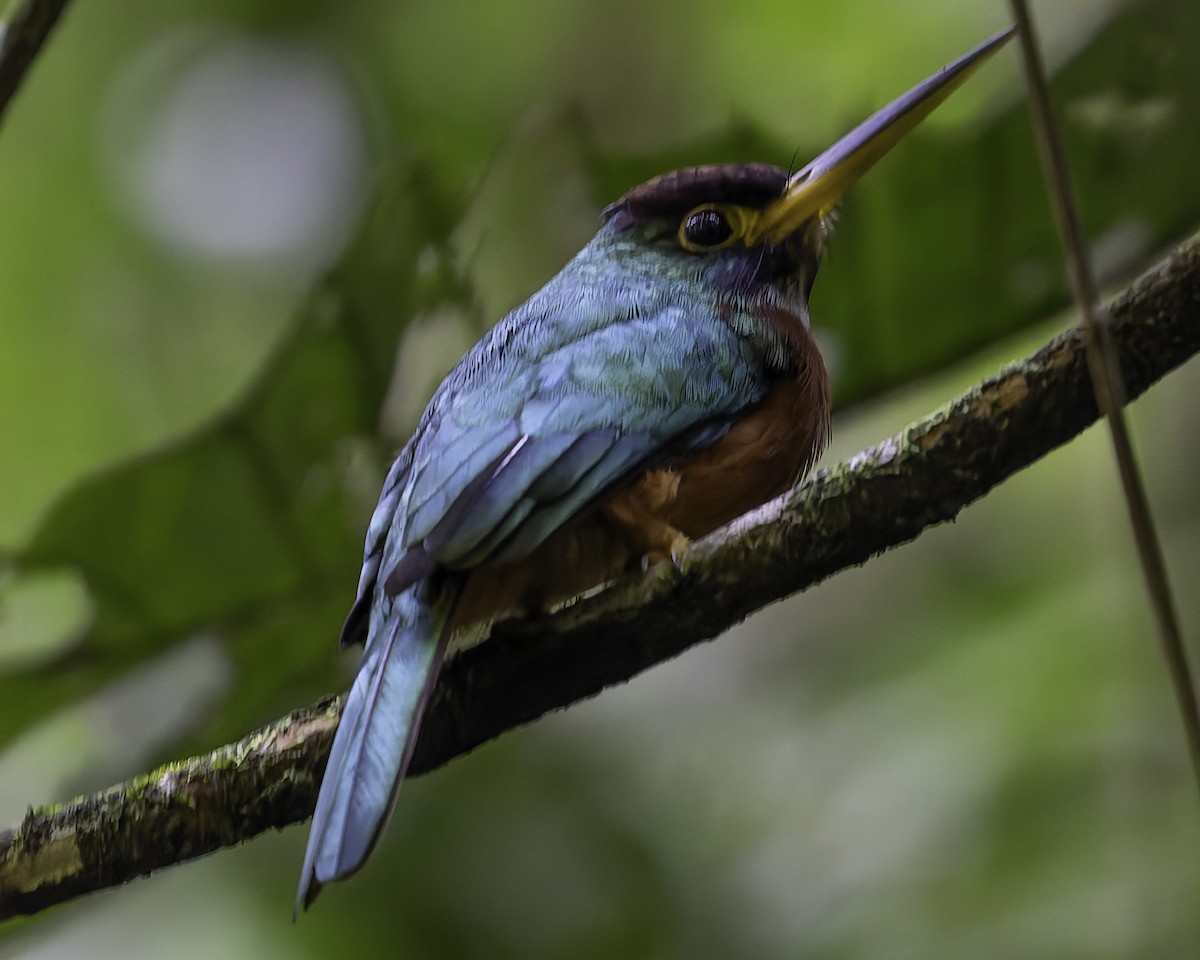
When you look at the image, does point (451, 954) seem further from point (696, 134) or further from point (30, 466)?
point (696, 134)

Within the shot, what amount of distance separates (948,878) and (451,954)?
987 millimetres

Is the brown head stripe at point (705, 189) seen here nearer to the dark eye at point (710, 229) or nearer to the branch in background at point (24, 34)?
the dark eye at point (710, 229)

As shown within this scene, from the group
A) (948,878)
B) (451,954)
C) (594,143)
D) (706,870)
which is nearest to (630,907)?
(706,870)

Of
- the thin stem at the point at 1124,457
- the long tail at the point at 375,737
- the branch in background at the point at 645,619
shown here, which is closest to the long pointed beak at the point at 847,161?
the branch in background at the point at 645,619

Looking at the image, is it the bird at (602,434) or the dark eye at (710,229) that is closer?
the bird at (602,434)

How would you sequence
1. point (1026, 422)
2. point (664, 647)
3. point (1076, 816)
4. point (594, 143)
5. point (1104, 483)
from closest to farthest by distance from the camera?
point (1026, 422) → point (664, 647) → point (1076, 816) → point (594, 143) → point (1104, 483)

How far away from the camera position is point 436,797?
265cm

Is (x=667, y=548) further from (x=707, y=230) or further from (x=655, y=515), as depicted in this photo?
(x=707, y=230)

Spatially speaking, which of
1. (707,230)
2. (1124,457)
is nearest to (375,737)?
(1124,457)

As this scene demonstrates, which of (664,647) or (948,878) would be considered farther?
(948,878)

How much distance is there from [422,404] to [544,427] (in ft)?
3.79

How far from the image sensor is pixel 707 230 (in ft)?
5.50

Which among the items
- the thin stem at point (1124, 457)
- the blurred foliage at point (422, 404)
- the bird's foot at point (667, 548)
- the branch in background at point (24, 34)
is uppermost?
the branch in background at point (24, 34)

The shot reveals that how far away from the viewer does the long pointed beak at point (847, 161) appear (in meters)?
1.45
